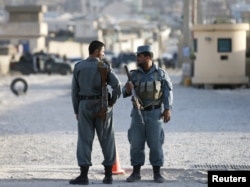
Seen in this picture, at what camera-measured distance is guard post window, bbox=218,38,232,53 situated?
32.1 meters

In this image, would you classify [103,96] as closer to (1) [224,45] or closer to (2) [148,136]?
(2) [148,136]

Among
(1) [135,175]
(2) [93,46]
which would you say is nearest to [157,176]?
(1) [135,175]

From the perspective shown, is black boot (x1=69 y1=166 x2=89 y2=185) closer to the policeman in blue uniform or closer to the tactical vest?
the policeman in blue uniform

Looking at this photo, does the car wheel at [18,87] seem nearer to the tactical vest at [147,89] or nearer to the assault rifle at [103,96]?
the tactical vest at [147,89]

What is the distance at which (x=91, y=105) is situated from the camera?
10.4 m

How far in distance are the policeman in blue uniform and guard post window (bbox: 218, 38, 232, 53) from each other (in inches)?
861

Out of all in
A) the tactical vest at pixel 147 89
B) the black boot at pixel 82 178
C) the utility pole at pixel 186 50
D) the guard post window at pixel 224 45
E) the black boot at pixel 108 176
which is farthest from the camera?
the utility pole at pixel 186 50

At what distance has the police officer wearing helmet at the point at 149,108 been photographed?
35.0ft

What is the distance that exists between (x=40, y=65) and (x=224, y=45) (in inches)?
820

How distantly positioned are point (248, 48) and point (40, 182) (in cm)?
2570

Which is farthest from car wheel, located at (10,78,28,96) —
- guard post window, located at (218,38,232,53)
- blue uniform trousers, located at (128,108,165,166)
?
blue uniform trousers, located at (128,108,165,166)

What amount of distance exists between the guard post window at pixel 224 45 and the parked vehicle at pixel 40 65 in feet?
65.5

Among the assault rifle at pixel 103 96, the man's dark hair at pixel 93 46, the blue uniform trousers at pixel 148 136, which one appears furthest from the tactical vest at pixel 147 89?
the man's dark hair at pixel 93 46

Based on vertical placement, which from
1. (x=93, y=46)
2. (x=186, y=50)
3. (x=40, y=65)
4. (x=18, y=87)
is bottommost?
(x=40, y=65)
